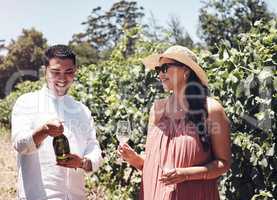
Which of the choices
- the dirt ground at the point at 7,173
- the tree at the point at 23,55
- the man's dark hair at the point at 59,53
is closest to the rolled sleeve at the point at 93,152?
the man's dark hair at the point at 59,53

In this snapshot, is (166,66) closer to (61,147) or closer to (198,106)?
(198,106)

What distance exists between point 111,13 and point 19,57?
20.4 m

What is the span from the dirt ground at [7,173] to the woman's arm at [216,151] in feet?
17.0

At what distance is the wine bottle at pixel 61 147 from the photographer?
259cm

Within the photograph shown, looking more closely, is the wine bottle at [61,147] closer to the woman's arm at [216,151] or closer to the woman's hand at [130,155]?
the woman's hand at [130,155]

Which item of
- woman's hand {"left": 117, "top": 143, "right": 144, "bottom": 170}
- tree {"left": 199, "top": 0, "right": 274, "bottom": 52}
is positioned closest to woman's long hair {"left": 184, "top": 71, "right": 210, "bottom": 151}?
woman's hand {"left": 117, "top": 143, "right": 144, "bottom": 170}

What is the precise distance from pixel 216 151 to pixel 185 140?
17 cm

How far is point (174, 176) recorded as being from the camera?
95.5 inches

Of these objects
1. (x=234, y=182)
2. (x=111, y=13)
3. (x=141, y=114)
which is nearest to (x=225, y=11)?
(x=141, y=114)

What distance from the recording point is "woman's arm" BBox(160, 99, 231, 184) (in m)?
2.46

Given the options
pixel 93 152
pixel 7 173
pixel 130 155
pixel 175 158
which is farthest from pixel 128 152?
pixel 7 173

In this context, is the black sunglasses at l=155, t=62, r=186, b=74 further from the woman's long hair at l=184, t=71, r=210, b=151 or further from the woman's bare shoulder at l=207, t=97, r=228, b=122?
the woman's bare shoulder at l=207, t=97, r=228, b=122

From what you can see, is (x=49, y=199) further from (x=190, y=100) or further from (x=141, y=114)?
(x=141, y=114)

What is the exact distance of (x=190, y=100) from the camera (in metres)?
2.60
